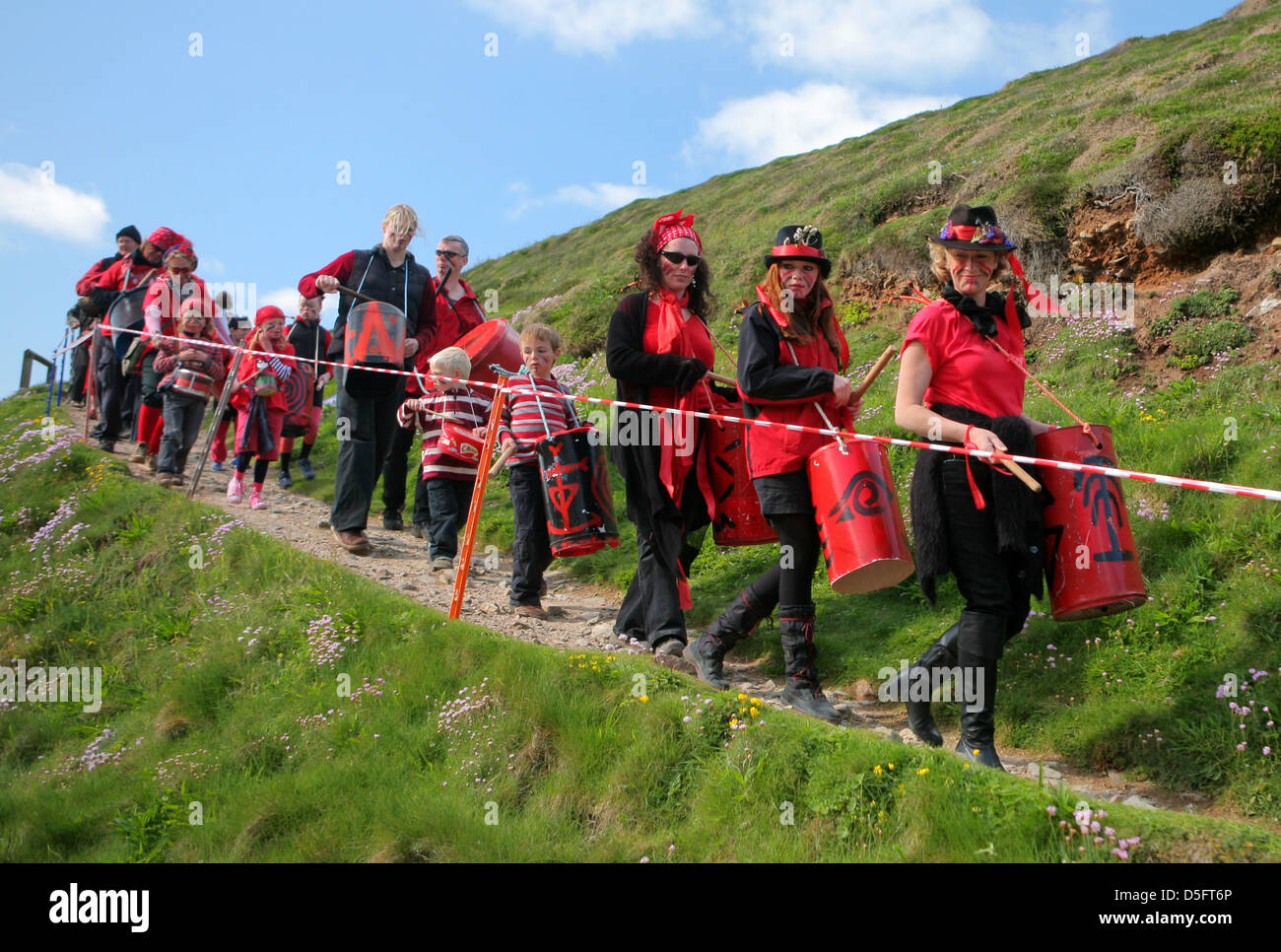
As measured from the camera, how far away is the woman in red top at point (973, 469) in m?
4.35

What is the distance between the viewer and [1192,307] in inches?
315

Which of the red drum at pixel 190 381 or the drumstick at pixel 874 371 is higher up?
the red drum at pixel 190 381


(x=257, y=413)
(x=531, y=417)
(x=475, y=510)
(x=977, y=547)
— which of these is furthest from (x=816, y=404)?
(x=257, y=413)

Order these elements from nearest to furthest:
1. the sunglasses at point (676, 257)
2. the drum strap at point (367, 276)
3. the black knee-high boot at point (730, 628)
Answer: the black knee-high boot at point (730, 628), the sunglasses at point (676, 257), the drum strap at point (367, 276)

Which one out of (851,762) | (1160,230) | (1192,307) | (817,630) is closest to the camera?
(851,762)

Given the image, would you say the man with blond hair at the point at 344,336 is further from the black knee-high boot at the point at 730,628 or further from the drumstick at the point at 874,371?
the drumstick at the point at 874,371

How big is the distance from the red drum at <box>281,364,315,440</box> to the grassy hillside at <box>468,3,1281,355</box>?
4220mm

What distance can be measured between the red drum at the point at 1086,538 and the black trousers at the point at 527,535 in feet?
11.5

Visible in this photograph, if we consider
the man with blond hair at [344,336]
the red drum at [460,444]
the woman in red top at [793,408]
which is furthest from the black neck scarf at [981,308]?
the man with blond hair at [344,336]

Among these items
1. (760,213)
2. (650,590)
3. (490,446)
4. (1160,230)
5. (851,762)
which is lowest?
(851,762)
